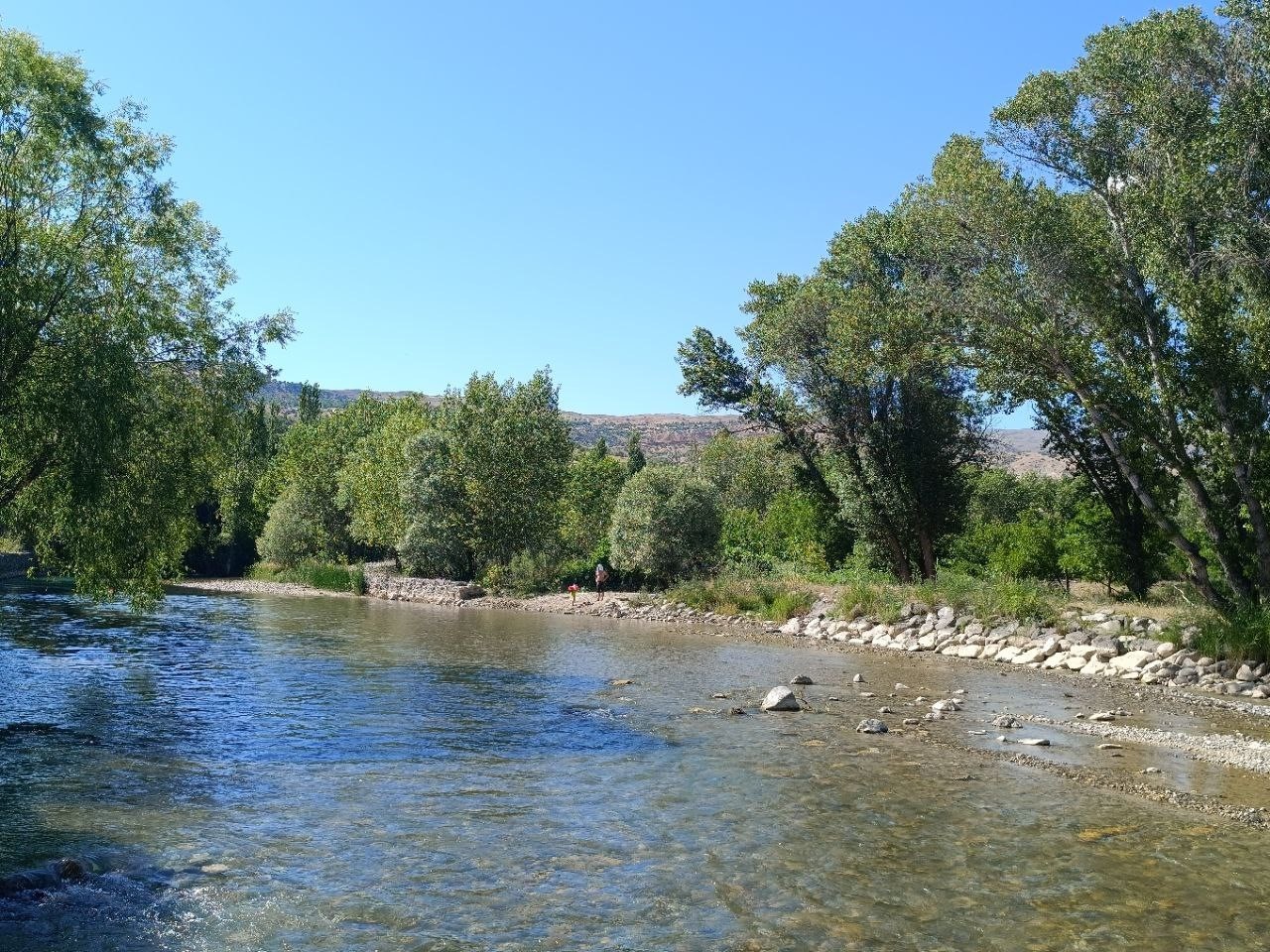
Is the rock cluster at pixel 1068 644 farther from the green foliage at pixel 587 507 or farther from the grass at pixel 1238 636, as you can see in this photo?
the green foliage at pixel 587 507

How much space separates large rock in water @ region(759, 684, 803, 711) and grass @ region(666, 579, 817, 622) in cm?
1838

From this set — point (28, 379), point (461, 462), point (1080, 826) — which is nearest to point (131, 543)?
point (28, 379)

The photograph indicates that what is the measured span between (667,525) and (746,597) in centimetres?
830

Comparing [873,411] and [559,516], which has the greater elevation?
[873,411]

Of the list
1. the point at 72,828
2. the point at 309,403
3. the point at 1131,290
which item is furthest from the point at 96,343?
the point at 309,403

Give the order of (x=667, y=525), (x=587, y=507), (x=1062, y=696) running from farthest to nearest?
(x=587, y=507), (x=667, y=525), (x=1062, y=696)

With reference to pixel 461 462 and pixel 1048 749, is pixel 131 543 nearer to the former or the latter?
pixel 1048 749

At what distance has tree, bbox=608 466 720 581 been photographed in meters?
47.6

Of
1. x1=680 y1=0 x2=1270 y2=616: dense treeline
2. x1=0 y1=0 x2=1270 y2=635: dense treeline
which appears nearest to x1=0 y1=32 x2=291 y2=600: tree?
x1=0 y1=0 x2=1270 y2=635: dense treeline

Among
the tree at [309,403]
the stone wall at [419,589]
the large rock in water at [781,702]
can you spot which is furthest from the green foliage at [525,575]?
the tree at [309,403]

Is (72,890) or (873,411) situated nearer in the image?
(72,890)

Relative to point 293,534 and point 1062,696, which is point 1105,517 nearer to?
point 1062,696

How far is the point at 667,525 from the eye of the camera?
156 ft

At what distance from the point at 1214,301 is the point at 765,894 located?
2090cm
